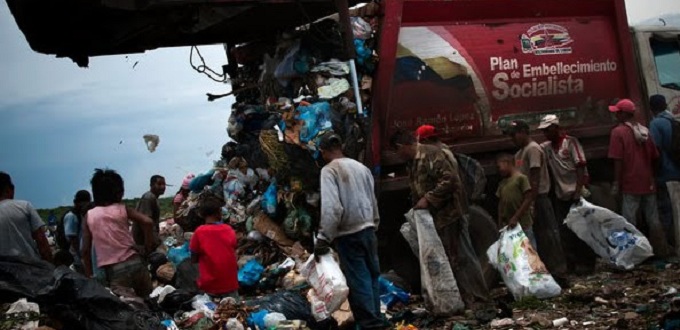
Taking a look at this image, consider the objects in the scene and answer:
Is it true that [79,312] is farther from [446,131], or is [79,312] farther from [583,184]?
[583,184]

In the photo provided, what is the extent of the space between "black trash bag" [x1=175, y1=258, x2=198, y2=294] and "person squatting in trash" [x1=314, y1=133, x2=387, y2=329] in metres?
2.37

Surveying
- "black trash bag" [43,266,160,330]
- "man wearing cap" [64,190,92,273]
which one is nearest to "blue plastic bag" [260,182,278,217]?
"man wearing cap" [64,190,92,273]

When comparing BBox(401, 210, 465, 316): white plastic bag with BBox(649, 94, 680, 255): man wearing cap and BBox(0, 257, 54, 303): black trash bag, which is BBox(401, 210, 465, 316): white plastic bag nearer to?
BBox(0, 257, 54, 303): black trash bag

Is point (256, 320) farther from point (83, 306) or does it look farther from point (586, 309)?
point (586, 309)

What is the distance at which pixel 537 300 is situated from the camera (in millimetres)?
6703

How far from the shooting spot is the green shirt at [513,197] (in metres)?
7.17

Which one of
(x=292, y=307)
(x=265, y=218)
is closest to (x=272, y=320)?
(x=292, y=307)

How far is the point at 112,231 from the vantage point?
18.9ft

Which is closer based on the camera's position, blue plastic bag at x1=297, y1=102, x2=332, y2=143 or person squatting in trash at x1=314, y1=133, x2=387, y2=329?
person squatting in trash at x1=314, y1=133, x2=387, y2=329

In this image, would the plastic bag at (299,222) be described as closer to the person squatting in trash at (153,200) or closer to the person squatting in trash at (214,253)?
the person squatting in trash at (214,253)

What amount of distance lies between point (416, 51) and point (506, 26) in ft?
4.11

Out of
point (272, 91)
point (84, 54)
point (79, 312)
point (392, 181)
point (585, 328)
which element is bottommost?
point (585, 328)

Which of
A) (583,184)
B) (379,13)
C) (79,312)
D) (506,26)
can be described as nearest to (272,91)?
(379,13)

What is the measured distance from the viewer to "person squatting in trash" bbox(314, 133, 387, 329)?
6.03 m
